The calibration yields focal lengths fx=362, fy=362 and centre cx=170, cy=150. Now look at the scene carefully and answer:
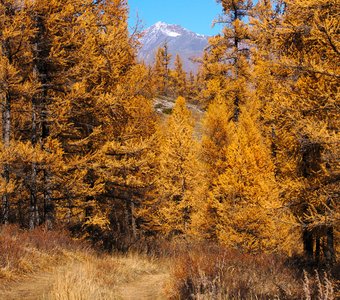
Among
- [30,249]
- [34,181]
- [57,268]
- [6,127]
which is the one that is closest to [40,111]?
[6,127]

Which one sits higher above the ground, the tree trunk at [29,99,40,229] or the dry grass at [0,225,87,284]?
the tree trunk at [29,99,40,229]

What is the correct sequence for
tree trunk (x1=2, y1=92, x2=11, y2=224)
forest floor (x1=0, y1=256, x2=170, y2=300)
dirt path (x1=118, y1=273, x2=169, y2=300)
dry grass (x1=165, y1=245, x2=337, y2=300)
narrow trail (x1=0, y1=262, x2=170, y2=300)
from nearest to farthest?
forest floor (x1=0, y1=256, x2=170, y2=300), narrow trail (x1=0, y1=262, x2=170, y2=300), dry grass (x1=165, y1=245, x2=337, y2=300), dirt path (x1=118, y1=273, x2=169, y2=300), tree trunk (x1=2, y1=92, x2=11, y2=224)

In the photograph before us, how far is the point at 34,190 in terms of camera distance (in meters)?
10.7

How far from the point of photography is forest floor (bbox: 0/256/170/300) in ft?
19.1

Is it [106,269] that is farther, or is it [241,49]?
[241,49]

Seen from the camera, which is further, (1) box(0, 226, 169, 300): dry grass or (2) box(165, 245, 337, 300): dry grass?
(2) box(165, 245, 337, 300): dry grass

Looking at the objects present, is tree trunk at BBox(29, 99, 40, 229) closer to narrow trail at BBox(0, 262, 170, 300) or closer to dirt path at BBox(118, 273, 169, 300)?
narrow trail at BBox(0, 262, 170, 300)

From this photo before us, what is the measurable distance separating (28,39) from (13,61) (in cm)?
80

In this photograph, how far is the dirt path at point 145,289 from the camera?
7.61 metres

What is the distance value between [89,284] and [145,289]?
254 centimetres

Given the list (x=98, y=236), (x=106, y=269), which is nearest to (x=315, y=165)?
(x=106, y=269)

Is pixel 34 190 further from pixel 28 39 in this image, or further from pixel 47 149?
pixel 28 39

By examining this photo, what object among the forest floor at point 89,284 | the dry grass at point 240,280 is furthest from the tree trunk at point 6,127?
the dry grass at point 240,280

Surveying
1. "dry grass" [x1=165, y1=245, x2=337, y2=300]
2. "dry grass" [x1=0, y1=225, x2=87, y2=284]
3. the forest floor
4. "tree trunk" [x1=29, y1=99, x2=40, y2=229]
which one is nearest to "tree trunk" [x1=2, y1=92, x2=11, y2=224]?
"tree trunk" [x1=29, y1=99, x2=40, y2=229]
